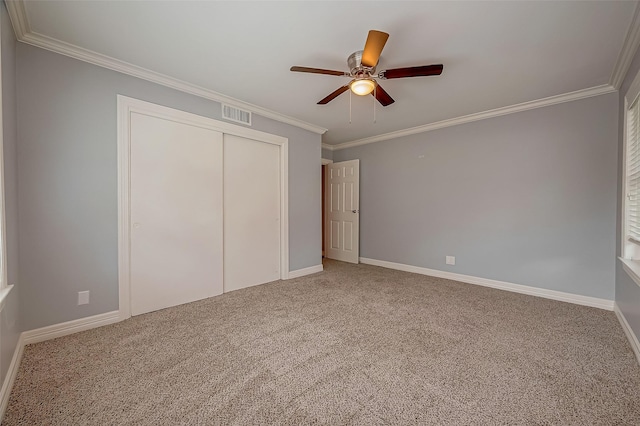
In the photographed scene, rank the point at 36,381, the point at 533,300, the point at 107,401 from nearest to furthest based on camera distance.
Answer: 1. the point at 107,401
2. the point at 36,381
3. the point at 533,300

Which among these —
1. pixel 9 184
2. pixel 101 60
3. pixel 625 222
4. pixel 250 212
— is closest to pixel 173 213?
pixel 250 212

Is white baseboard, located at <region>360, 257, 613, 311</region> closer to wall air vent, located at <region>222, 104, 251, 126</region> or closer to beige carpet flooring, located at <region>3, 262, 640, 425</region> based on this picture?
beige carpet flooring, located at <region>3, 262, 640, 425</region>

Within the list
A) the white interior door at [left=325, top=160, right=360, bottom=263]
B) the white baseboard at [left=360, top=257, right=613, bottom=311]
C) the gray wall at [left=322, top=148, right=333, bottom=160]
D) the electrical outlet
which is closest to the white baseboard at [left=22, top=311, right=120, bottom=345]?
the electrical outlet

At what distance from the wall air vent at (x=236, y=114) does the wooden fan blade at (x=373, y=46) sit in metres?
1.87

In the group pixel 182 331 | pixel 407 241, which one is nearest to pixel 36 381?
pixel 182 331

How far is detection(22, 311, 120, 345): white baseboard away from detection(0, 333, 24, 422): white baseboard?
3.2 inches

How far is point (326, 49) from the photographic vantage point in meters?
2.14

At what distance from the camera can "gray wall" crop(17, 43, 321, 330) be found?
1998 mm

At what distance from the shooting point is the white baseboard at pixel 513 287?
9.37 feet

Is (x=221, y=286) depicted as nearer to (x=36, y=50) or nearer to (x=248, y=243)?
(x=248, y=243)

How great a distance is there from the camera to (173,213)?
2758 mm

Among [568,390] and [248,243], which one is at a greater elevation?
[248,243]

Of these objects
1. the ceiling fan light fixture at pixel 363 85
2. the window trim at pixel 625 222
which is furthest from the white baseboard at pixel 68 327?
the window trim at pixel 625 222

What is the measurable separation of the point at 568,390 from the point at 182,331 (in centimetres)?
274
